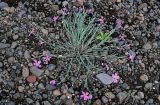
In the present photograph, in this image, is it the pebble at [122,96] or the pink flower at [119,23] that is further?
the pink flower at [119,23]

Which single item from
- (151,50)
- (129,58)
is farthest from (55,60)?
(151,50)

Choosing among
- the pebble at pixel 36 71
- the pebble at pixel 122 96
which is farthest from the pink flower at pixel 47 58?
the pebble at pixel 122 96

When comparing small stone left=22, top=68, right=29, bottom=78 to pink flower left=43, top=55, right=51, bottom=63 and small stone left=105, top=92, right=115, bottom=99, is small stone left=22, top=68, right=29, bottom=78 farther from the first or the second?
small stone left=105, top=92, right=115, bottom=99

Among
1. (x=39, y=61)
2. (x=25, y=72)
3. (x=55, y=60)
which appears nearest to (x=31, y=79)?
(x=25, y=72)

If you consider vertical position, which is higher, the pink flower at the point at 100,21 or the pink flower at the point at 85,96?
the pink flower at the point at 100,21

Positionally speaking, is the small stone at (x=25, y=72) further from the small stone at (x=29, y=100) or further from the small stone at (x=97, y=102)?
the small stone at (x=97, y=102)

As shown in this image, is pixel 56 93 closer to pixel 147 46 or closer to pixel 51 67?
pixel 51 67
